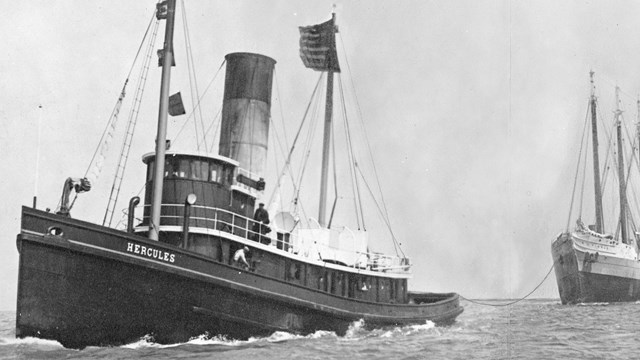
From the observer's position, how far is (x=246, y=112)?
20328mm

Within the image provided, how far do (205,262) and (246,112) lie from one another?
589 centimetres

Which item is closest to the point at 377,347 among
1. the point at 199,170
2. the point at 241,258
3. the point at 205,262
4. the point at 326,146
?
the point at 241,258

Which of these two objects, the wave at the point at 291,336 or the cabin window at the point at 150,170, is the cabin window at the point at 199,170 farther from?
the wave at the point at 291,336

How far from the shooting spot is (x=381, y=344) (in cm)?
1733

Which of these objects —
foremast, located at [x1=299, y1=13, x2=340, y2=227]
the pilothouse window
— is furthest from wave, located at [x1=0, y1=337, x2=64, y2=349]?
foremast, located at [x1=299, y1=13, x2=340, y2=227]

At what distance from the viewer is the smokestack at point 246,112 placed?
2022 centimetres

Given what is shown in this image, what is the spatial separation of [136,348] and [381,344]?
19.8 feet

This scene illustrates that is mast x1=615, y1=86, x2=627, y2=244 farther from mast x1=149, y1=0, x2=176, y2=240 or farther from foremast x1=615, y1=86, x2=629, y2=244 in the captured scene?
mast x1=149, y1=0, x2=176, y2=240

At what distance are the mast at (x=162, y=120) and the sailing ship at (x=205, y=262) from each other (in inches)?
1.0

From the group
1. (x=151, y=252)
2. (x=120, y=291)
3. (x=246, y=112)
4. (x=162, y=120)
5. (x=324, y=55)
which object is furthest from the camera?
(x=324, y=55)

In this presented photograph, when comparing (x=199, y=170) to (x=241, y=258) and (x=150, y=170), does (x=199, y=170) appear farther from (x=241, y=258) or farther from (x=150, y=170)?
(x=241, y=258)

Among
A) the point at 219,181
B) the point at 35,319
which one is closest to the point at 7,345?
the point at 35,319

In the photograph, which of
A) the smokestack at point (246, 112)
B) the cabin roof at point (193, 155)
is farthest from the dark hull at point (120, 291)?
the smokestack at point (246, 112)

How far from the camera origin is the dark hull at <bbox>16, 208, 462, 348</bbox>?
14.5m
